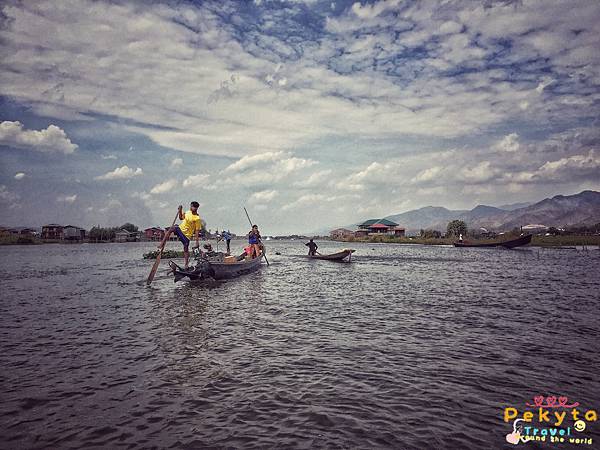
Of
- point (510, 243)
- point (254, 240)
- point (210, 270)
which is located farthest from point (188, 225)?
point (510, 243)

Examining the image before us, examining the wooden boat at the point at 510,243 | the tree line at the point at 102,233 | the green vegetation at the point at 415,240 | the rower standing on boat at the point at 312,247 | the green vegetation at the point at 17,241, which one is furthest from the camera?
the tree line at the point at 102,233

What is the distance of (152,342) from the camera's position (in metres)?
10.9

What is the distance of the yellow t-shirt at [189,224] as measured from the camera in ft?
72.1

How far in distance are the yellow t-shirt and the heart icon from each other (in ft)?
64.4

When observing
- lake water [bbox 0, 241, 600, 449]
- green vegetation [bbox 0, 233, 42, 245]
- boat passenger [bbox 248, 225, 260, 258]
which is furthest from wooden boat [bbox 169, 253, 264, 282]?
green vegetation [bbox 0, 233, 42, 245]

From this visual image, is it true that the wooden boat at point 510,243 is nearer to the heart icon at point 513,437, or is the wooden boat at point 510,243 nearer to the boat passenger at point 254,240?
the boat passenger at point 254,240

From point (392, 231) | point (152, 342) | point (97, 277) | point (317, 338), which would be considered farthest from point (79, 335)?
point (392, 231)

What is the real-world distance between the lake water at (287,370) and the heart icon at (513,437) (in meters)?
0.12

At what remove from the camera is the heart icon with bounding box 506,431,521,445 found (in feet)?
18.4

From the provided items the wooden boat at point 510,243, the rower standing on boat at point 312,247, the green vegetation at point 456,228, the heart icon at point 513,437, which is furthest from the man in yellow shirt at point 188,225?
the green vegetation at point 456,228

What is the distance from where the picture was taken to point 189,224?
72.6 ft

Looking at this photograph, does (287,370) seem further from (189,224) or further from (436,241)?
(436,241)

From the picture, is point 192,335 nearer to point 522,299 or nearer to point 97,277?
point 522,299
